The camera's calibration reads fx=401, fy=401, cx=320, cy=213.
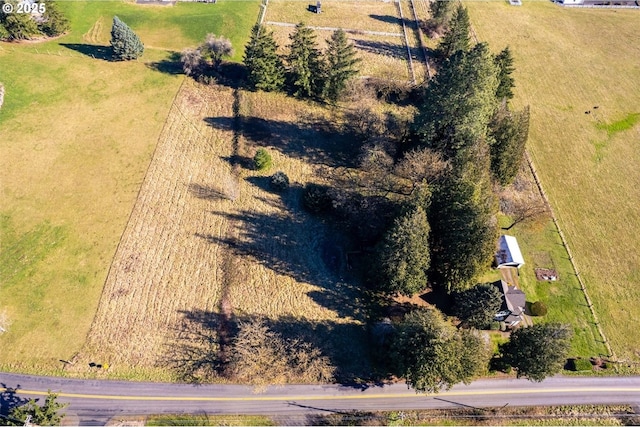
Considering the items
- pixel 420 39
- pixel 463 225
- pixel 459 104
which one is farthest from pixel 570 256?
pixel 420 39

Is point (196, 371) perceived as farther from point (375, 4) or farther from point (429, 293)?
point (375, 4)

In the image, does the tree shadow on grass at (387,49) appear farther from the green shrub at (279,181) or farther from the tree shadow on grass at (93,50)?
the tree shadow on grass at (93,50)

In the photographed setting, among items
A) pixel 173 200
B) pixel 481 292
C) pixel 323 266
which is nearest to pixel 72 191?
pixel 173 200

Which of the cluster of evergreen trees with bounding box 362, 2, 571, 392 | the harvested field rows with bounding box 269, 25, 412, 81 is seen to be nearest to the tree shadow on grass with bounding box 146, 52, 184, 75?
the harvested field rows with bounding box 269, 25, 412, 81

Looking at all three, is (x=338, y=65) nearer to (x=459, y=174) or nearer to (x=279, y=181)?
(x=279, y=181)

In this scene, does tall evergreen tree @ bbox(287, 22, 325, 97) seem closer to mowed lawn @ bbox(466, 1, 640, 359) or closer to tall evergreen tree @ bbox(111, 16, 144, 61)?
tall evergreen tree @ bbox(111, 16, 144, 61)

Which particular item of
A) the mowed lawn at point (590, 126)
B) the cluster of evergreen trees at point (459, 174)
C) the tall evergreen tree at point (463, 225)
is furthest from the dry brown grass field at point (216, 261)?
the mowed lawn at point (590, 126)
